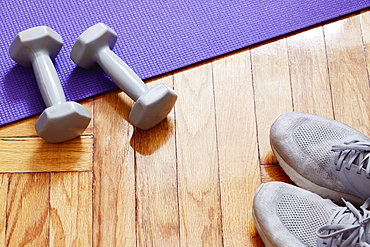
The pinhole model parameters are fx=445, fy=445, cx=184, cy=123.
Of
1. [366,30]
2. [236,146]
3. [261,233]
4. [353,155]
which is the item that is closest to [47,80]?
[236,146]

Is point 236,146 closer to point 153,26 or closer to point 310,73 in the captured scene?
point 310,73

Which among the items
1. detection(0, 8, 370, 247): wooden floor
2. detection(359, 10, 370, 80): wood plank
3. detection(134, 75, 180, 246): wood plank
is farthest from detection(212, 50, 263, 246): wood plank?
detection(359, 10, 370, 80): wood plank

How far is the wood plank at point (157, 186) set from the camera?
3.55 ft

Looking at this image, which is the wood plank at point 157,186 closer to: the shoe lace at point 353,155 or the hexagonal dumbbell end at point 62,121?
the hexagonal dumbbell end at point 62,121

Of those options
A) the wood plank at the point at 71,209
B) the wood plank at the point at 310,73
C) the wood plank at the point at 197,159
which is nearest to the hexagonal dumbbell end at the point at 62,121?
the wood plank at the point at 71,209

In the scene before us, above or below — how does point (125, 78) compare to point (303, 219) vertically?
above

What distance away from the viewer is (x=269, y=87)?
4.01 feet

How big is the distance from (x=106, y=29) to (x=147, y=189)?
1.38 ft

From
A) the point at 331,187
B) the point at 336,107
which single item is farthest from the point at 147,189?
the point at 336,107

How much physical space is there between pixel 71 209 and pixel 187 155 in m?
0.32

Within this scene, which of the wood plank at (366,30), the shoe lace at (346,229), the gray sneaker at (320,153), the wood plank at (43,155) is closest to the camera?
the shoe lace at (346,229)

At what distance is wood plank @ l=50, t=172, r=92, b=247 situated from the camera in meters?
1.07

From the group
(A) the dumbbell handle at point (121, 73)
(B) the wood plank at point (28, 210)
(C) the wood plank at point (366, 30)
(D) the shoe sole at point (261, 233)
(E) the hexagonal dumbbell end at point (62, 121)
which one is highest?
(C) the wood plank at point (366, 30)

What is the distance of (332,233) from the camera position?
93 centimetres
